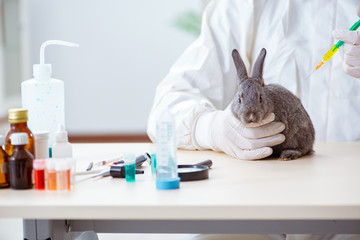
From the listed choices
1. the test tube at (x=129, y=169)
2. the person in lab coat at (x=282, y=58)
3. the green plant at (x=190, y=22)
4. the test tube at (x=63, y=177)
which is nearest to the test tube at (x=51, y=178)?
the test tube at (x=63, y=177)

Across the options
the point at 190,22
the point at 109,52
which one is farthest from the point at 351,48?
the point at 109,52

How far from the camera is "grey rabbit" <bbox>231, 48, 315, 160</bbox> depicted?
1260mm

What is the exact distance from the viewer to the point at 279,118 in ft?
4.38

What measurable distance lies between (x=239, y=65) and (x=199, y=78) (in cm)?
60

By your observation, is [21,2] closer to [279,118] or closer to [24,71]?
[24,71]

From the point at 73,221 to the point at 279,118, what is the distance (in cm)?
62

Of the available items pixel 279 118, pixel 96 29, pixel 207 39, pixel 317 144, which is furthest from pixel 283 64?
pixel 96 29

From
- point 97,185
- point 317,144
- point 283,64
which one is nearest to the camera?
point 97,185

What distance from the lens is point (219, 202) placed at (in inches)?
34.3

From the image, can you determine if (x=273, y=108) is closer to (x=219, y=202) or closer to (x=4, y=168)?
(x=219, y=202)

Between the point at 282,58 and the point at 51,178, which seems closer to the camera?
the point at 51,178

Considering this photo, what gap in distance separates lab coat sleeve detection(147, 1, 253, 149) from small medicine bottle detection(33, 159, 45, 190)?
642 mm

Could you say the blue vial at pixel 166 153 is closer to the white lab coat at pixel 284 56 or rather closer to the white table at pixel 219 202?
the white table at pixel 219 202

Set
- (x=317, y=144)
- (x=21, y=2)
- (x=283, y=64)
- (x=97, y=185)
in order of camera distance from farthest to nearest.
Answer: (x=21, y=2)
(x=283, y=64)
(x=317, y=144)
(x=97, y=185)
